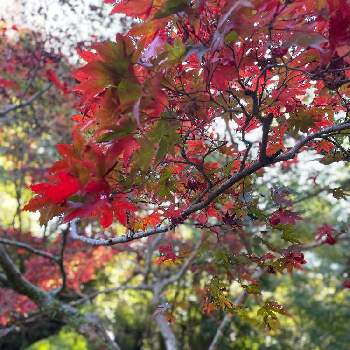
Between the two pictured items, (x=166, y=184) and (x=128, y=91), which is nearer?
(x=128, y=91)

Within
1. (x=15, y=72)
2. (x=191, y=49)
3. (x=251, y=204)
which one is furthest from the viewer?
(x=15, y=72)

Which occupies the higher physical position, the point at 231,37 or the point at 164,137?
the point at 231,37

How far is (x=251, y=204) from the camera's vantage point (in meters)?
1.98

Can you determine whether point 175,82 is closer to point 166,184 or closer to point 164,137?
point 164,137

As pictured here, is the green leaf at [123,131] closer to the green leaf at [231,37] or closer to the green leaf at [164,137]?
the green leaf at [164,137]

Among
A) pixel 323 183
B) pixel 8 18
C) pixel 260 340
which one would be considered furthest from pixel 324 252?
pixel 8 18

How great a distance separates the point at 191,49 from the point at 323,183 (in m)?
6.08

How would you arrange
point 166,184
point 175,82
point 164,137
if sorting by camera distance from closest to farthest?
1. point 164,137
2. point 175,82
3. point 166,184

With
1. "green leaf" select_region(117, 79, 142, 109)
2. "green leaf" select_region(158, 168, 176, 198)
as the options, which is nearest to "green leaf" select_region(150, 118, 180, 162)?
"green leaf" select_region(117, 79, 142, 109)

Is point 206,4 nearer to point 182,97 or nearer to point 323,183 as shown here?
point 182,97

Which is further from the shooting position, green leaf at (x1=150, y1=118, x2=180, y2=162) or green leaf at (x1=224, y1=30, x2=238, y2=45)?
green leaf at (x1=150, y1=118, x2=180, y2=162)

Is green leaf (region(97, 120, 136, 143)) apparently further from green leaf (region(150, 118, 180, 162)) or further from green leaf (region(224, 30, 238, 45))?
green leaf (region(224, 30, 238, 45))

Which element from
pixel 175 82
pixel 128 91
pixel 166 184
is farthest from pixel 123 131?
pixel 166 184

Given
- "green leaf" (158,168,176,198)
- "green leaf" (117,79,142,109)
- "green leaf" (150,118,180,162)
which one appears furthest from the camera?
"green leaf" (158,168,176,198)
